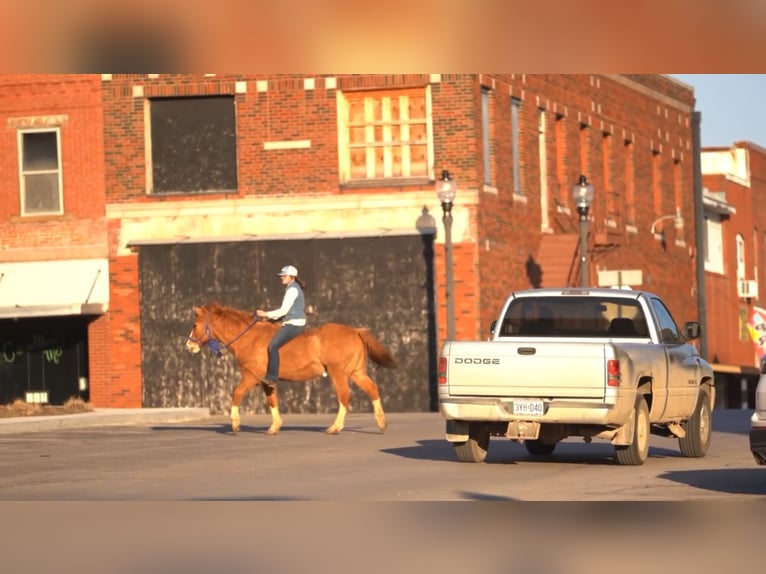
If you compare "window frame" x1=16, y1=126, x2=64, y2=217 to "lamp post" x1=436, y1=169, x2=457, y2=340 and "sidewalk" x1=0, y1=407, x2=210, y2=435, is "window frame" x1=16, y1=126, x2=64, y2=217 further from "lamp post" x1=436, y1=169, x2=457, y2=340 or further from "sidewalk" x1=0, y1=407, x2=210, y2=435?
"lamp post" x1=436, y1=169, x2=457, y2=340

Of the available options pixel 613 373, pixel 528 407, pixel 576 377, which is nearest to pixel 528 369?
pixel 528 407

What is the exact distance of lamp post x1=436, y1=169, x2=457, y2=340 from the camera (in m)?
35.3

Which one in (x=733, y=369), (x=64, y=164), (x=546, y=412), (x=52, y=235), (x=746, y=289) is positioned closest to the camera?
(x=546, y=412)

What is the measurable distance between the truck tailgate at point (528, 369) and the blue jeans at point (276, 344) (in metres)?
6.42

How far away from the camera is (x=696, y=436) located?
2055 centimetres

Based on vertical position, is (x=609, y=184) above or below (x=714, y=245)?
above

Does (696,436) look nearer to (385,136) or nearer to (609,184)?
(385,136)

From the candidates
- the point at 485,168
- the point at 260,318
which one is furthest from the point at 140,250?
the point at 260,318

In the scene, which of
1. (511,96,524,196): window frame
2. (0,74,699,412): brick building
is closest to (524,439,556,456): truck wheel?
(0,74,699,412): brick building

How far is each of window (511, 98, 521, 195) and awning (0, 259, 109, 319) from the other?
9617 mm

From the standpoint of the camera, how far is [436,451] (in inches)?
867

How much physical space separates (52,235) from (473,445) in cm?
2207

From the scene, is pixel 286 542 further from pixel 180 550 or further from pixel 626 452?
pixel 626 452
